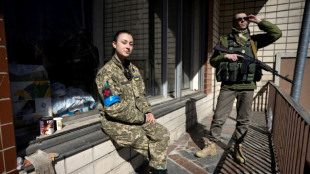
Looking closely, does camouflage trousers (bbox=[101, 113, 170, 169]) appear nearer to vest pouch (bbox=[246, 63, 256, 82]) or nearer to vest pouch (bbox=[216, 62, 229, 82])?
vest pouch (bbox=[216, 62, 229, 82])

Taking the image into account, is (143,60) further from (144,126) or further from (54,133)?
(54,133)

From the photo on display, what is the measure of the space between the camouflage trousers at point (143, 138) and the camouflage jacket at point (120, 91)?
77 millimetres

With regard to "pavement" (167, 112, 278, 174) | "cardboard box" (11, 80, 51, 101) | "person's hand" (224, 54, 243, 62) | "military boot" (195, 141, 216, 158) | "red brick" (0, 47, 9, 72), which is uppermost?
"person's hand" (224, 54, 243, 62)

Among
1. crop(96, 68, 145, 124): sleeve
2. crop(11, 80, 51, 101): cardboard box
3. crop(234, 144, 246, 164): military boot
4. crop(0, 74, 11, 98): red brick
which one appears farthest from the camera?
crop(234, 144, 246, 164): military boot

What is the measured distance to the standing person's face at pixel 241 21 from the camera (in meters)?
2.58

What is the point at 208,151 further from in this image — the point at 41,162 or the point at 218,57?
the point at 41,162

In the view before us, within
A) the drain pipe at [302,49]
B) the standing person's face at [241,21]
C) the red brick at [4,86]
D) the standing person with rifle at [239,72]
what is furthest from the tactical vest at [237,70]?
the red brick at [4,86]

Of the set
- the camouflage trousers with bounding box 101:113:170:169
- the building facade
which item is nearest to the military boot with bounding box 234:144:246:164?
the building facade

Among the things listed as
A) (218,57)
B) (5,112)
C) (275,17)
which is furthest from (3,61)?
(275,17)

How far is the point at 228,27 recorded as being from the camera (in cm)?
637

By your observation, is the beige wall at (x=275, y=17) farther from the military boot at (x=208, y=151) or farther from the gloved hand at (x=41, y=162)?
the gloved hand at (x=41, y=162)

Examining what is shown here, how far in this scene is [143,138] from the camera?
1991mm

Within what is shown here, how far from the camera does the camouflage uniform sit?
179 centimetres

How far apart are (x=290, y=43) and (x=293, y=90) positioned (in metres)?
4.41
